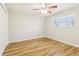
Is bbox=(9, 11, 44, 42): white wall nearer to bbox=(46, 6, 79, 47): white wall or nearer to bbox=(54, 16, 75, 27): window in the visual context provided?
bbox=(46, 6, 79, 47): white wall

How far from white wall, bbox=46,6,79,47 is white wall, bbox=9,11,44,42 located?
0.68 ft

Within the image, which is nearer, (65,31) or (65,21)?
(65,21)

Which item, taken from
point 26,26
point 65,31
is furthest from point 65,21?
point 26,26

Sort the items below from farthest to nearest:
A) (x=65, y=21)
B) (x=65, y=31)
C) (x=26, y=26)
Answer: (x=65, y=31), (x=26, y=26), (x=65, y=21)

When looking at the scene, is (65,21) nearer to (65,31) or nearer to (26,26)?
(65,31)

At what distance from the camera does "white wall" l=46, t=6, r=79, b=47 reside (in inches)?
64.3

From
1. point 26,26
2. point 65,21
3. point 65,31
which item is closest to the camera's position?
point 65,21

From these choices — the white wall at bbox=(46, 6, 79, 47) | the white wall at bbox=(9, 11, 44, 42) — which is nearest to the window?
the white wall at bbox=(46, 6, 79, 47)

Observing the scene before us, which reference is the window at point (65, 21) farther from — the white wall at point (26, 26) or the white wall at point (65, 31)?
the white wall at point (26, 26)

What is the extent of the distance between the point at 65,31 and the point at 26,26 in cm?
94

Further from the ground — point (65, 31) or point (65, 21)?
point (65, 21)

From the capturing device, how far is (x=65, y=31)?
173 centimetres

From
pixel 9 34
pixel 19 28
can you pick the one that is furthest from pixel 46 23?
pixel 9 34

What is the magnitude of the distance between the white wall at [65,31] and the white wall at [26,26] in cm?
21
